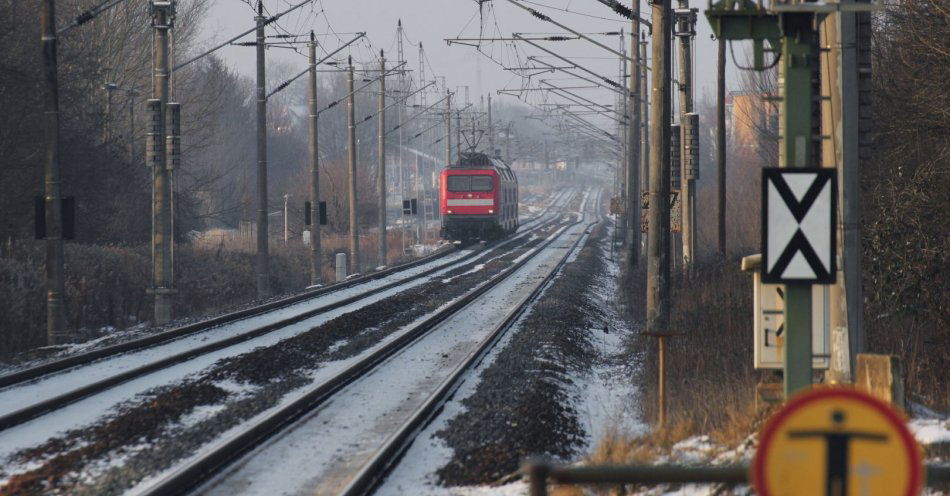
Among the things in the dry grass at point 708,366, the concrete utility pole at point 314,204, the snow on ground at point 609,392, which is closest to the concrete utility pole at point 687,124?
the dry grass at point 708,366

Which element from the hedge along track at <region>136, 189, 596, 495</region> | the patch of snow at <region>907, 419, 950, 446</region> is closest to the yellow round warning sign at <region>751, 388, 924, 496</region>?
the patch of snow at <region>907, 419, 950, 446</region>

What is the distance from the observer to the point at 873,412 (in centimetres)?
370

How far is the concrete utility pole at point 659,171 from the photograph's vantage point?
51.2ft

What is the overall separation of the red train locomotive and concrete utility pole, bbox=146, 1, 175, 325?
2498 cm

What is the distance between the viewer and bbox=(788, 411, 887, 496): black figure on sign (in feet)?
12.3

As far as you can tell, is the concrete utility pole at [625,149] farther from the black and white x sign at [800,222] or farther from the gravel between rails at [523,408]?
the black and white x sign at [800,222]

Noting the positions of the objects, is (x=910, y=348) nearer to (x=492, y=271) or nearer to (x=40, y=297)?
(x=40, y=297)

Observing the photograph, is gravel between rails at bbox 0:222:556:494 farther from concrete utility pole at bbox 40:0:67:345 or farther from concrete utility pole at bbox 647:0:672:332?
concrete utility pole at bbox 647:0:672:332

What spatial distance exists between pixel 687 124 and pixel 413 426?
15.6 m

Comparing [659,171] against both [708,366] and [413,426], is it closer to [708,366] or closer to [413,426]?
[708,366]

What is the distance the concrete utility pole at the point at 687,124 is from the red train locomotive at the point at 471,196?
70.3ft

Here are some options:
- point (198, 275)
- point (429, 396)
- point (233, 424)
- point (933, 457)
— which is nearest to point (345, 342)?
point (429, 396)

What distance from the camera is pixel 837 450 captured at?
377 cm

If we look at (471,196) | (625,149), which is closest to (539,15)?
(471,196)
